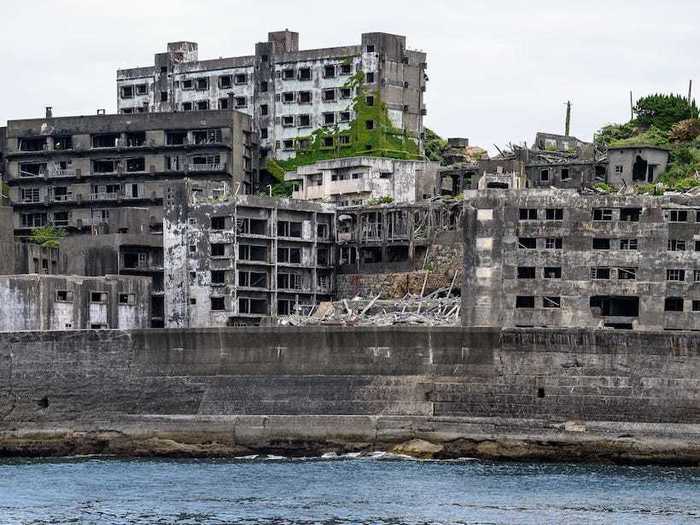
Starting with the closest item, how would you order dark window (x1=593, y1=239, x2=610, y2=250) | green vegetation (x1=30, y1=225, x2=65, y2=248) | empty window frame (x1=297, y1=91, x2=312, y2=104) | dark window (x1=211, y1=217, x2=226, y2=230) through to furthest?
dark window (x1=593, y1=239, x2=610, y2=250)
dark window (x1=211, y1=217, x2=226, y2=230)
green vegetation (x1=30, y1=225, x2=65, y2=248)
empty window frame (x1=297, y1=91, x2=312, y2=104)

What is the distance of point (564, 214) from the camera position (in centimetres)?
8300

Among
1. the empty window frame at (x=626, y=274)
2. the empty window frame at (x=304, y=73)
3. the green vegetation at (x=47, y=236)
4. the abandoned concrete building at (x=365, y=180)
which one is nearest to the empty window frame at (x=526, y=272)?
the empty window frame at (x=626, y=274)

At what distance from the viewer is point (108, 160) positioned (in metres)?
106

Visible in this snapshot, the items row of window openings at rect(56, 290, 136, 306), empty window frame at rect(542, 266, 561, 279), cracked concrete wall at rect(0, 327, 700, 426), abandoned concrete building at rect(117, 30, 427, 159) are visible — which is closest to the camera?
cracked concrete wall at rect(0, 327, 700, 426)

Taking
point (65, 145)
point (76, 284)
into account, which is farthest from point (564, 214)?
point (65, 145)

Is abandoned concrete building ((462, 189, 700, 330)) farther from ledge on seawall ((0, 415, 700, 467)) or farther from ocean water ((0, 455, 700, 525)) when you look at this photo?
ocean water ((0, 455, 700, 525))

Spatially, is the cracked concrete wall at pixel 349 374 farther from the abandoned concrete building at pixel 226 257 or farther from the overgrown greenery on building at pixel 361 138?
the overgrown greenery on building at pixel 361 138

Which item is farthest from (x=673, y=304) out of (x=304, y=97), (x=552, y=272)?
(x=304, y=97)

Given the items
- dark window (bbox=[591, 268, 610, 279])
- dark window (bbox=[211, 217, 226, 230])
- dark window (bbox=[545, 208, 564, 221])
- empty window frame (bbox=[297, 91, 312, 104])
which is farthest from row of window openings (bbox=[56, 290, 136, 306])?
→ dark window (bbox=[591, 268, 610, 279])

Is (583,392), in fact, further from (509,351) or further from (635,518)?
(635,518)

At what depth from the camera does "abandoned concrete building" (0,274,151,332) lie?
278ft

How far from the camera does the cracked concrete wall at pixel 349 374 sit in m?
71.9

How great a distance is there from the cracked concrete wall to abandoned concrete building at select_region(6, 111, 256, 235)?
28.6 metres

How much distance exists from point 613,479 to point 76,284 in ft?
103
